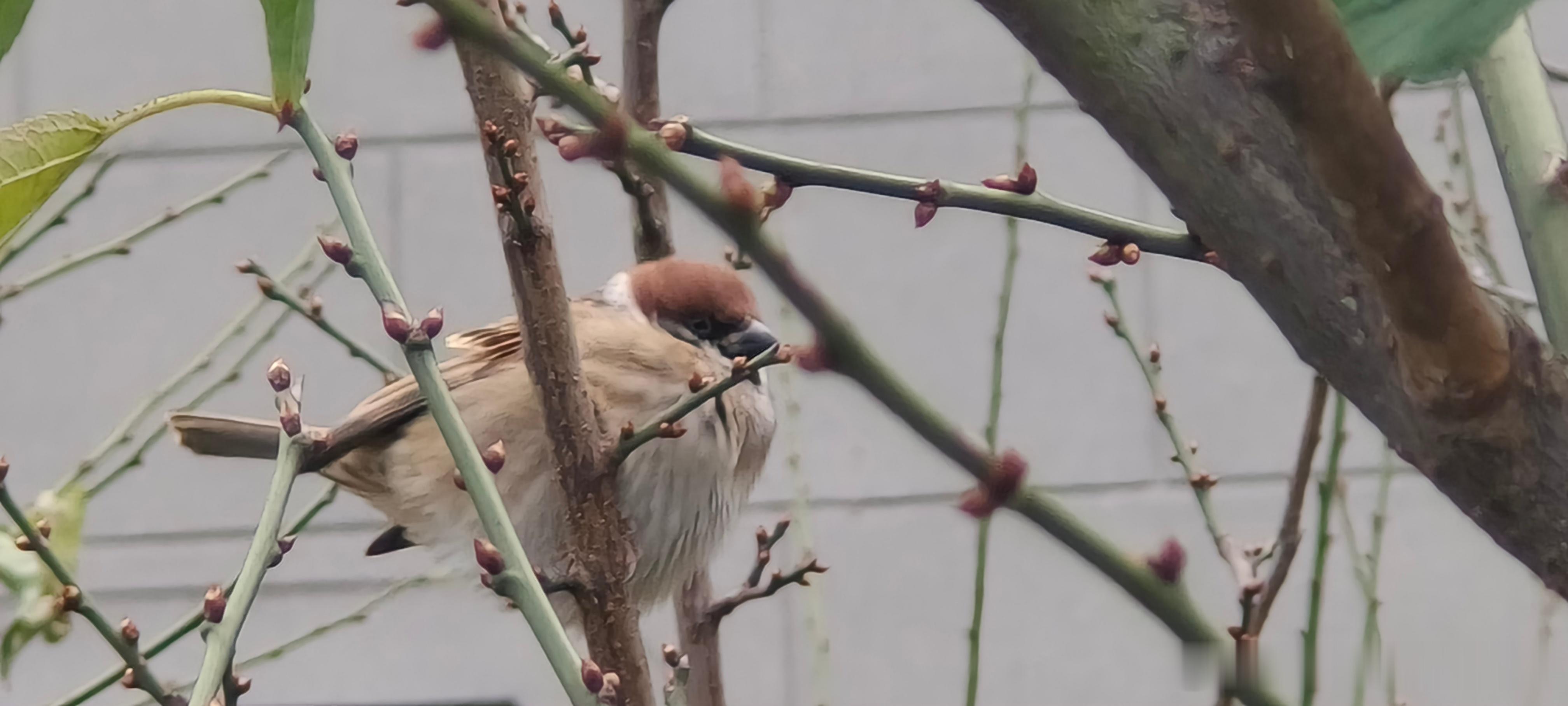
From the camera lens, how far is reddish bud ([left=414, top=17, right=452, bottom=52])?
0.89ft

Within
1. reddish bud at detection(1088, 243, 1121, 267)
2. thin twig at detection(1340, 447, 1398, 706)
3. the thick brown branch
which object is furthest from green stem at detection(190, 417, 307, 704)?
thin twig at detection(1340, 447, 1398, 706)

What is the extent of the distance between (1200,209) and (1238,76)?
0.03 m

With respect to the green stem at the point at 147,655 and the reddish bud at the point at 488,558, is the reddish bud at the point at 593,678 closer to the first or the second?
the reddish bud at the point at 488,558

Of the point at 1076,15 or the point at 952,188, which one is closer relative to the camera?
the point at 1076,15

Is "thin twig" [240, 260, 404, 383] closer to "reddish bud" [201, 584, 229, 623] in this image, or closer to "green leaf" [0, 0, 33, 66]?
"reddish bud" [201, 584, 229, 623]

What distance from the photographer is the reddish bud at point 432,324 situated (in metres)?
0.35

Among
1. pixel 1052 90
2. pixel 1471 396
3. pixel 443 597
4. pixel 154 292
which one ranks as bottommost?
pixel 443 597

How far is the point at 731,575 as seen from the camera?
4.74 ft

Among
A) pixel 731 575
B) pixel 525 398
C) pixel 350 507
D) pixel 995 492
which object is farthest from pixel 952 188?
pixel 350 507

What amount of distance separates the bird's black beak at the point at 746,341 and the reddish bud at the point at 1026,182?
0.56 meters

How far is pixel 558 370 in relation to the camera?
43 cm

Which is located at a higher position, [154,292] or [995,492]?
[154,292]

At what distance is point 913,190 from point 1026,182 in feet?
0.10

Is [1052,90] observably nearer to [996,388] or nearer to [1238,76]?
[996,388]
